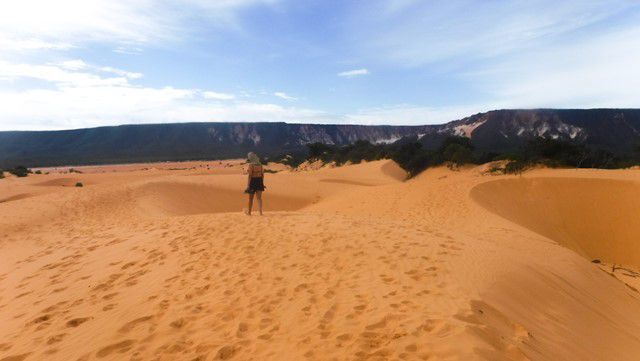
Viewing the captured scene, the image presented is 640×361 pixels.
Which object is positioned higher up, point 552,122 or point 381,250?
point 552,122

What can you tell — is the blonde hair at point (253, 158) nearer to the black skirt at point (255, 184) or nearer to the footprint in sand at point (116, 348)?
the black skirt at point (255, 184)

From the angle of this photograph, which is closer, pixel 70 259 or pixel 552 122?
pixel 70 259

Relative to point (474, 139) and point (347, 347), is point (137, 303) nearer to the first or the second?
point (347, 347)

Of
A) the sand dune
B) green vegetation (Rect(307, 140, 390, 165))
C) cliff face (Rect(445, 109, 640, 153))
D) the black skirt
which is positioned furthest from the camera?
cliff face (Rect(445, 109, 640, 153))

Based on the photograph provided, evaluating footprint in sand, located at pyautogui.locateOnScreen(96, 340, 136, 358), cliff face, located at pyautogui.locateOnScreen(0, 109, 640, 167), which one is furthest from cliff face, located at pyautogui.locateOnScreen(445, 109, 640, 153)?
footprint in sand, located at pyautogui.locateOnScreen(96, 340, 136, 358)

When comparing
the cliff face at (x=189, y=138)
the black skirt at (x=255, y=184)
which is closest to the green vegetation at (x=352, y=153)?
the black skirt at (x=255, y=184)

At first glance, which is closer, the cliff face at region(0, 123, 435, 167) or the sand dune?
the sand dune

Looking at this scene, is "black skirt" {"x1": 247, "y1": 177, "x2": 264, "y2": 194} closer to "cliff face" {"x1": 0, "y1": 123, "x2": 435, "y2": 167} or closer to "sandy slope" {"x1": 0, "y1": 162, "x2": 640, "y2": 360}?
"sandy slope" {"x1": 0, "y1": 162, "x2": 640, "y2": 360}

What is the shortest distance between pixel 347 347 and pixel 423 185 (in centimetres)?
1382

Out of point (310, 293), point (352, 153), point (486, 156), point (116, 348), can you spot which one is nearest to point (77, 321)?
point (116, 348)

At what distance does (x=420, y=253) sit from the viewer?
690 centimetres

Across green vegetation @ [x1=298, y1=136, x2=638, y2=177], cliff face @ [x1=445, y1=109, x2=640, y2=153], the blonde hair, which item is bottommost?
green vegetation @ [x1=298, y1=136, x2=638, y2=177]

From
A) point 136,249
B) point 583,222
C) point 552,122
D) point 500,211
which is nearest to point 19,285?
point 136,249

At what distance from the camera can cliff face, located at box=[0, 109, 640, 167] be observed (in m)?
60.1
